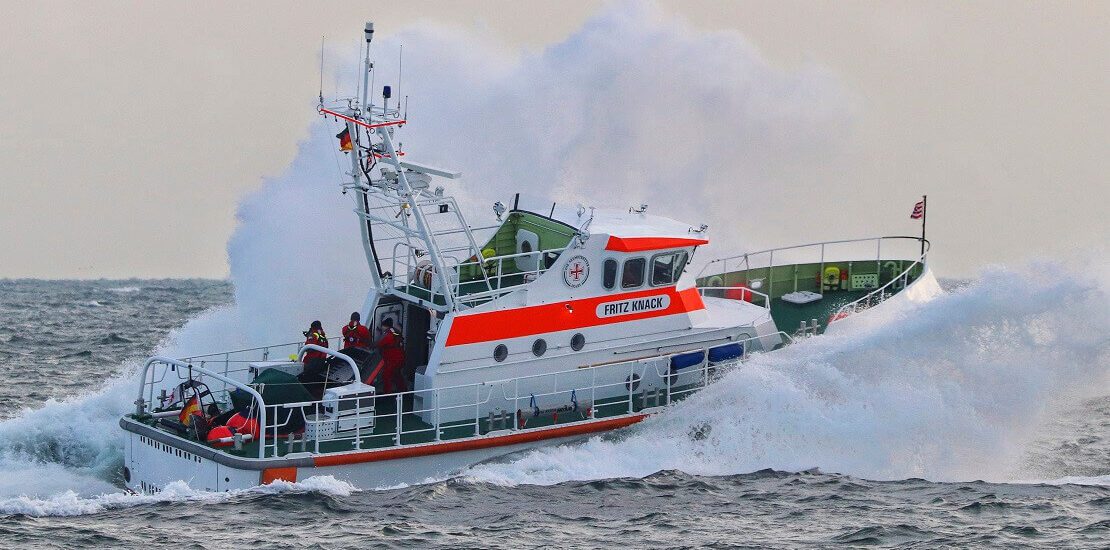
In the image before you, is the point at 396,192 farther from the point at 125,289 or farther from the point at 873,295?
the point at 125,289

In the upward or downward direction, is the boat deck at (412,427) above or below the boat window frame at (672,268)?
below

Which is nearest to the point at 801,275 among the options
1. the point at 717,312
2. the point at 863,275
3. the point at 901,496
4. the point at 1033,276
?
the point at 863,275

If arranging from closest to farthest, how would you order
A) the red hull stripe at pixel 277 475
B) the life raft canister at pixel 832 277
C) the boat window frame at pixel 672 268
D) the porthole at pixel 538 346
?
the red hull stripe at pixel 277 475
the porthole at pixel 538 346
the boat window frame at pixel 672 268
the life raft canister at pixel 832 277

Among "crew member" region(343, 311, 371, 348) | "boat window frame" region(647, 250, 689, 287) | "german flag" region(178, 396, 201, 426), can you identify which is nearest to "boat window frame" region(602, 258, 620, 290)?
"boat window frame" region(647, 250, 689, 287)

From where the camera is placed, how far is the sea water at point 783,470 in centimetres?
1689

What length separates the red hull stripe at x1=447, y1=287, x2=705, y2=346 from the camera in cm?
1972

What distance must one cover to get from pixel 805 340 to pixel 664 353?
2.05m

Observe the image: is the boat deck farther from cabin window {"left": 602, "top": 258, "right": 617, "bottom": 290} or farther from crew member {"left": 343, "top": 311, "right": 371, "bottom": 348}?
cabin window {"left": 602, "top": 258, "right": 617, "bottom": 290}

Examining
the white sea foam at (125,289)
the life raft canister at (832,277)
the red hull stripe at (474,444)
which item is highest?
the life raft canister at (832,277)

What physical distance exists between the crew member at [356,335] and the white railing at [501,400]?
82 centimetres

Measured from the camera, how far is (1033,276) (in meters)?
20.8

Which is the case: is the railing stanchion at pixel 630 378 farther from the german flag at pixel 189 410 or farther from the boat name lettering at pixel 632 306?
the german flag at pixel 189 410

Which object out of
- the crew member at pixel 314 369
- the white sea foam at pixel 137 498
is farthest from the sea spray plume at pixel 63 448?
the crew member at pixel 314 369

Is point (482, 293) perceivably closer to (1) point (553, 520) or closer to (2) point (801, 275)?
(1) point (553, 520)
